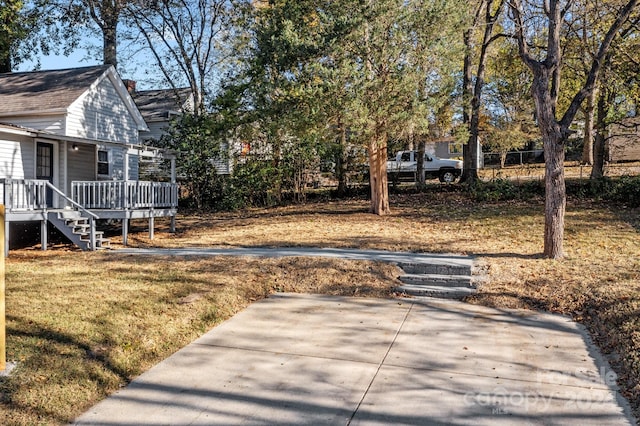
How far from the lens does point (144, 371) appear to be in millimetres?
5426

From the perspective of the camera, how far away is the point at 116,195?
14.5 metres

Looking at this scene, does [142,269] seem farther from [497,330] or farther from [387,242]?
[497,330]

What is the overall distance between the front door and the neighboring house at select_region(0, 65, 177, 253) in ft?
0.10

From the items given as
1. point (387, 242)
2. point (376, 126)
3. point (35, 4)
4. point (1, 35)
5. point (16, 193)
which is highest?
point (35, 4)

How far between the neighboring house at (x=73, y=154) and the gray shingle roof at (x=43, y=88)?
0.03 m

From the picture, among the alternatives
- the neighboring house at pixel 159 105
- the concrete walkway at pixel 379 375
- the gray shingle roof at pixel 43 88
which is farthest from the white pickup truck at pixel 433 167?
the concrete walkway at pixel 379 375

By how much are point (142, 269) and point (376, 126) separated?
7606mm

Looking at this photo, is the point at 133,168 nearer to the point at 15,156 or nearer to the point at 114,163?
the point at 114,163

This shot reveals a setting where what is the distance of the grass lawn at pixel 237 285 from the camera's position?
513 centimetres

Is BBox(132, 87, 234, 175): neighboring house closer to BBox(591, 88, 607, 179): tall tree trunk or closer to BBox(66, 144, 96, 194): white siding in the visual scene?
BBox(66, 144, 96, 194): white siding

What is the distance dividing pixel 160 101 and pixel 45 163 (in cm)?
1642

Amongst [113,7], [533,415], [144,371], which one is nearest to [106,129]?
[113,7]

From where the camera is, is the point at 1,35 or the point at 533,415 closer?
the point at 533,415

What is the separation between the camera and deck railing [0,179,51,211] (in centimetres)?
1238
